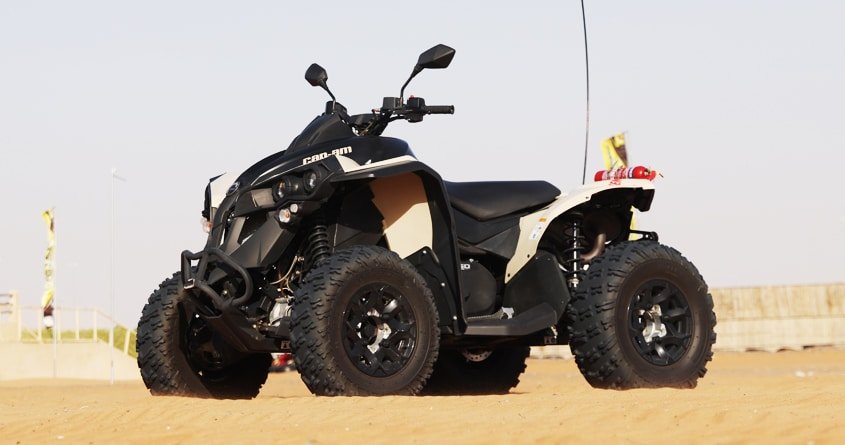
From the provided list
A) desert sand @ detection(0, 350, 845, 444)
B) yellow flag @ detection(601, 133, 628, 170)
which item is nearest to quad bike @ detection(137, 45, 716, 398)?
desert sand @ detection(0, 350, 845, 444)

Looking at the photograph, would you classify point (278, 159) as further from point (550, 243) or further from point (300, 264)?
point (550, 243)

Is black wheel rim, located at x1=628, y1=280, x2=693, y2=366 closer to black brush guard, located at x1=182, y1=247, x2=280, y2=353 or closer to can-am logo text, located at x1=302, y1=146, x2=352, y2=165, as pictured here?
can-am logo text, located at x1=302, y1=146, x2=352, y2=165

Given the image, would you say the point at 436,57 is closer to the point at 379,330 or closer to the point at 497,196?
the point at 497,196

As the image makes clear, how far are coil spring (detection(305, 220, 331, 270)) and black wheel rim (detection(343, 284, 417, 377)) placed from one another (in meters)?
0.45

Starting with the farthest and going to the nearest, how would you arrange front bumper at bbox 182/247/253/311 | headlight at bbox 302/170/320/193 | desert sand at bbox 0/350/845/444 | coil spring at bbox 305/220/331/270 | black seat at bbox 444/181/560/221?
black seat at bbox 444/181/560/221 → coil spring at bbox 305/220/331/270 → headlight at bbox 302/170/320/193 → front bumper at bbox 182/247/253/311 → desert sand at bbox 0/350/845/444

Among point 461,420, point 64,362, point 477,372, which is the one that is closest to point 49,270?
point 64,362

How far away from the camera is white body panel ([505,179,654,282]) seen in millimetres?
9766

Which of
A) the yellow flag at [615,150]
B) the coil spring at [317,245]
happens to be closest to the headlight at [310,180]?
the coil spring at [317,245]

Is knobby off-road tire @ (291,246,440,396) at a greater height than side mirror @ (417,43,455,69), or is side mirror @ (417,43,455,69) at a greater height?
side mirror @ (417,43,455,69)

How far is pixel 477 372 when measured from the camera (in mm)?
11102

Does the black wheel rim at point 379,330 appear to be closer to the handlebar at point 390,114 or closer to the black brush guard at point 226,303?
the black brush guard at point 226,303

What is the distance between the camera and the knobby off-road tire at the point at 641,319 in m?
9.49

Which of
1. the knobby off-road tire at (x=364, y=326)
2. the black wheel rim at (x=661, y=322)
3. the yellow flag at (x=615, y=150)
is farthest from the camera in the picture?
the yellow flag at (x=615, y=150)

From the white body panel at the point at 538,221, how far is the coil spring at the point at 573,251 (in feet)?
0.77
